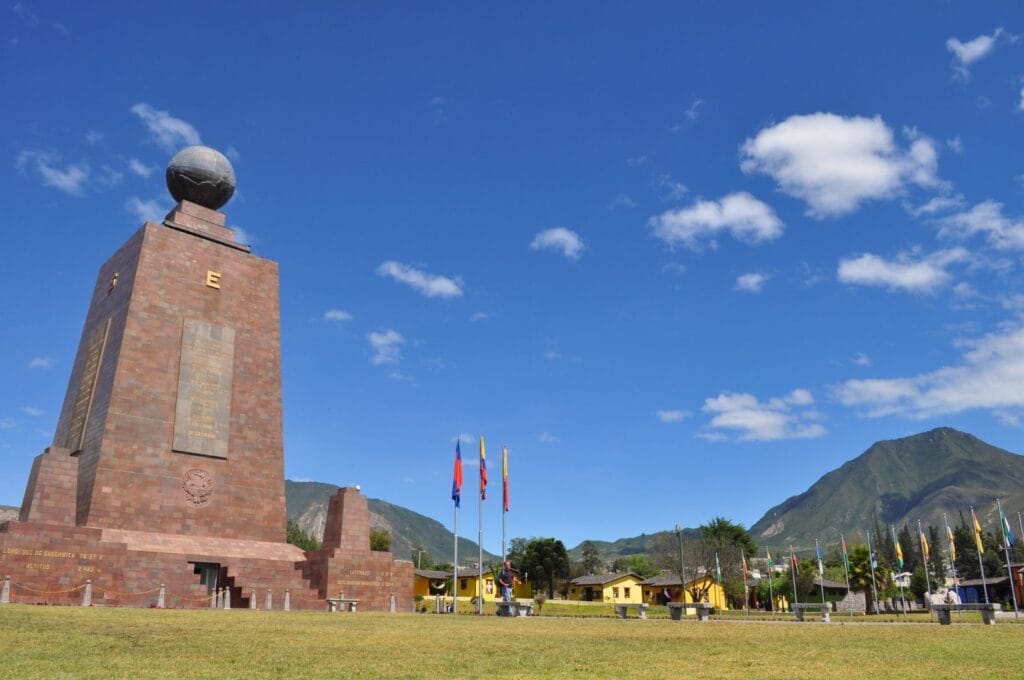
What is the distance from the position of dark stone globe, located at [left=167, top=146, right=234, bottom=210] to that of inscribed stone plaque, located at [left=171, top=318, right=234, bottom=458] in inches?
260

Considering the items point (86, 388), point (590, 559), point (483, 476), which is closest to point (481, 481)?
point (483, 476)

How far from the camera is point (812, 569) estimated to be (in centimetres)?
8294

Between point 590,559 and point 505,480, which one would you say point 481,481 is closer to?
point 505,480

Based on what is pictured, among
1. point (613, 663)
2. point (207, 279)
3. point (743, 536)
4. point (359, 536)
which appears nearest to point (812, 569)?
point (743, 536)

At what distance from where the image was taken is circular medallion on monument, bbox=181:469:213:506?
28938 mm

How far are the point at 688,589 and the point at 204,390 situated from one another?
2073 inches

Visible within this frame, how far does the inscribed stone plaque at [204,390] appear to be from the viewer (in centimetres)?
2981

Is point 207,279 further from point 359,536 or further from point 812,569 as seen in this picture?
point 812,569

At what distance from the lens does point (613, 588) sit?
3004 inches

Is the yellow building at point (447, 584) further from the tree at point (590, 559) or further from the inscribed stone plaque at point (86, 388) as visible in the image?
the inscribed stone plaque at point (86, 388)

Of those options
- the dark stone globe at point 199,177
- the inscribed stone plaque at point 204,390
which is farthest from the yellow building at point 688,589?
the dark stone globe at point 199,177

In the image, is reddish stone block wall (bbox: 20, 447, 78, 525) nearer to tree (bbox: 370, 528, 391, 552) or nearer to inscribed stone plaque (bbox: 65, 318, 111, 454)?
inscribed stone plaque (bbox: 65, 318, 111, 454)

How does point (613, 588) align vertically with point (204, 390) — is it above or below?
below

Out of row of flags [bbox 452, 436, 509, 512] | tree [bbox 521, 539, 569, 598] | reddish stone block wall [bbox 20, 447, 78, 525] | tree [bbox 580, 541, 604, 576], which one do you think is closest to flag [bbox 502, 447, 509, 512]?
row of flags [bbox 452, 436, 509, 512]
